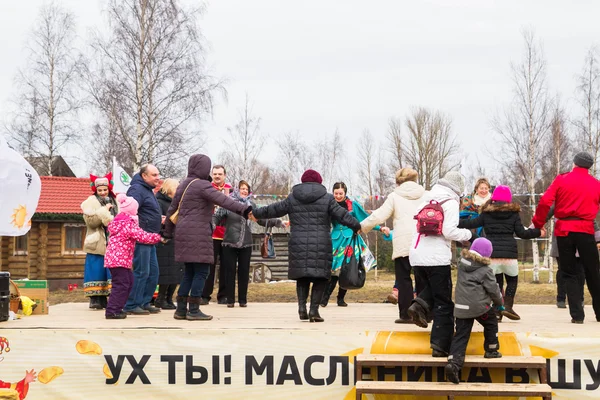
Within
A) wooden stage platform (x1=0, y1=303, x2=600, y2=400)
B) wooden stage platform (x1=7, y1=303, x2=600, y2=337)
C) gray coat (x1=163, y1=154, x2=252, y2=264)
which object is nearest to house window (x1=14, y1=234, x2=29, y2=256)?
wooden stage platform (x1=7, y1=303, x2=600, y2=337)

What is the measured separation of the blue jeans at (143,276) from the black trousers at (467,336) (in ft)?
11.2

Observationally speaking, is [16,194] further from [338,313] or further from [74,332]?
[338,313]

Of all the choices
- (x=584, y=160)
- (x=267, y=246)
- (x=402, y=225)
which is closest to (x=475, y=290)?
A: (x=402, y=225)

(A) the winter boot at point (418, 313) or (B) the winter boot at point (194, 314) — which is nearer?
(A) the winter boot at point (418, 313)

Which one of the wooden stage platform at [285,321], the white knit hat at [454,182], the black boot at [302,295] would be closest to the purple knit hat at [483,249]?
the white knit hat at [454,182]

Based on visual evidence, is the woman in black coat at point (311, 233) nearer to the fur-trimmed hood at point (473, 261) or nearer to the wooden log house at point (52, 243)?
the fur-trimmed hood at point (473, 261)

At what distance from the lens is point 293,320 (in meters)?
7.03

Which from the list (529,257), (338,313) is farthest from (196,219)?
(529,257)

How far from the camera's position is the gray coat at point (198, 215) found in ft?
22.5

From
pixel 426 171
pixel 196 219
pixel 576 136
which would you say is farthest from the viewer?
pixel 426 171

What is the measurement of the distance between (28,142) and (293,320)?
24.6 meters

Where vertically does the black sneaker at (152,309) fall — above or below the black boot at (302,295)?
below

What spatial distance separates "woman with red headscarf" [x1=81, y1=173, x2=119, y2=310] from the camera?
8.15 m

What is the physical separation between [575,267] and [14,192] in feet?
18.5
